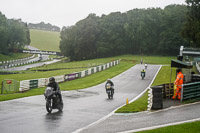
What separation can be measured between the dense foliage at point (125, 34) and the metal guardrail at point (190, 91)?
261ft

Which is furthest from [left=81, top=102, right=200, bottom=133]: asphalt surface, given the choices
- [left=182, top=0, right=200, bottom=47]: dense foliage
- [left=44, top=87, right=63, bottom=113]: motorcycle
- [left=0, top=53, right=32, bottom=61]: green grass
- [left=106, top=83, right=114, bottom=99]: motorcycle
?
[left=0, top=53, right=32, bottom=61]: green grass

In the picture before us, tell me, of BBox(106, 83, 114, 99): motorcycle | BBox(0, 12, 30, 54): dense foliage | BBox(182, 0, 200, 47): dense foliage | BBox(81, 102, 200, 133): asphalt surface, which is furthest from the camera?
BBox(0, 12, 30, 54): dense foliage

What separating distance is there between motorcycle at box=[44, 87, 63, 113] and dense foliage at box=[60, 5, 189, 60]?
84715 millimetres

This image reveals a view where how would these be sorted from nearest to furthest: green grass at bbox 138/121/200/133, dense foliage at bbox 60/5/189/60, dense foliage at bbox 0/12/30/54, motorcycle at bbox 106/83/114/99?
green grass at bbox 138/121/200/133
motorcycle at bbox 106/83/114/99
dense foliage at bbox 60/5/189/60
dense foliage at bbox 0/12/30/54

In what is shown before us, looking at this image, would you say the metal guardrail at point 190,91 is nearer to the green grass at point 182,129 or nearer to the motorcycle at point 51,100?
the green grass at point 182,129

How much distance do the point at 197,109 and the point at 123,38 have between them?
91.4 m

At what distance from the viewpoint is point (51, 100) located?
607 inches

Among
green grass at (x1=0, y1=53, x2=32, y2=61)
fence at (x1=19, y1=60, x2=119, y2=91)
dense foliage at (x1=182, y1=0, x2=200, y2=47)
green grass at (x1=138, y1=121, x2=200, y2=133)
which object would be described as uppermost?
dense foliage at (x1=182, y1=0, x2=200, y2=47)

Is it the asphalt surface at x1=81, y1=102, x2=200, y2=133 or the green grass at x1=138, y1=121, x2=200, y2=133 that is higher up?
the green grass at x1=138, y1=121, x2=200, y2=133

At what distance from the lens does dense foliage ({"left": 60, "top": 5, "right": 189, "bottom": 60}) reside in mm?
99375

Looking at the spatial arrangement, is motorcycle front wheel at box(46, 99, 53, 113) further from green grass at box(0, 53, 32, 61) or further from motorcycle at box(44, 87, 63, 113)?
green grass at box(0, 53, 32, 61)

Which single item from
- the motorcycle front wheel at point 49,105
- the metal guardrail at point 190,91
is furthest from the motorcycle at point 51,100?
the metal guardrail at point 190,91

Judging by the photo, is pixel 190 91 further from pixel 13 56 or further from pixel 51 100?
pixel 13 56

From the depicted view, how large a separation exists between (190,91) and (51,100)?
8.81 meters
